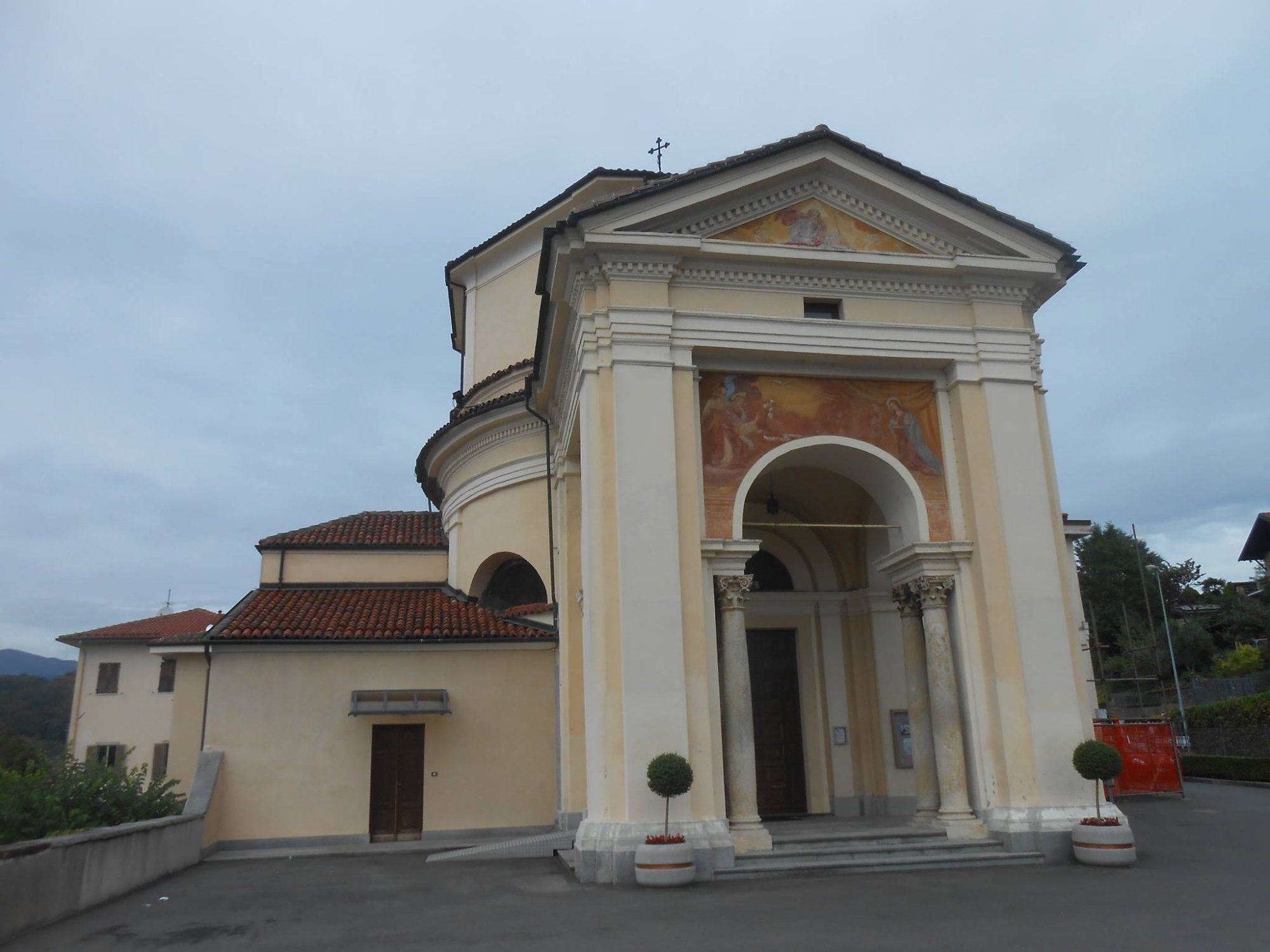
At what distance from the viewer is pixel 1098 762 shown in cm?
1048

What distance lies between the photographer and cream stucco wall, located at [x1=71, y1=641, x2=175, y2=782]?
38.2 metres

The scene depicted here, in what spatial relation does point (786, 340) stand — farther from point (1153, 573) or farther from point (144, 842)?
point (1153, 573)

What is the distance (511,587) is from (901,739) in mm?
8788

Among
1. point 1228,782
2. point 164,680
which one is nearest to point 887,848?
point 1228,782

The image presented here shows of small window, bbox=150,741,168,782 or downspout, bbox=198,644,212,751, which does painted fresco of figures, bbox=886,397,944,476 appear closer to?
downspout, bbox=198,644,212,751

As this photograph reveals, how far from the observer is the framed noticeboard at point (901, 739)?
14375mm

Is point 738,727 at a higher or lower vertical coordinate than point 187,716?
lower

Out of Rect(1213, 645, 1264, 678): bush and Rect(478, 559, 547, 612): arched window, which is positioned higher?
Rect(478, 559, 547, 612): arched window

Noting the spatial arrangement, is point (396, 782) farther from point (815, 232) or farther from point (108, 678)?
point (108, 678)

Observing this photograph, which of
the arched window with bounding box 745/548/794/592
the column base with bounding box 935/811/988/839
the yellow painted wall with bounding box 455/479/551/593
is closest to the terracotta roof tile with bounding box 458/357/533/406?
the yellow painted wall with bounding box 455/479/551/593

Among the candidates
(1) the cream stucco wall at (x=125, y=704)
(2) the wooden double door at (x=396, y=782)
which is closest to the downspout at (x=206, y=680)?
(2) the wooden double door at (x=396, y=782)

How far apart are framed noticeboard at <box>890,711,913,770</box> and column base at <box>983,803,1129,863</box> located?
3274 mm

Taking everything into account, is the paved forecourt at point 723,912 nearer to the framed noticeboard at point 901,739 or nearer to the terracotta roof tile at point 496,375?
the framed noticeboard at point 901,739

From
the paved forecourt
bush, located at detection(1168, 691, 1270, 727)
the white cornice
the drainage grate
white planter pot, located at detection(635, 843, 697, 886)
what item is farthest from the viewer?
bush, located at detection(1168, 691, 1270, 727)
